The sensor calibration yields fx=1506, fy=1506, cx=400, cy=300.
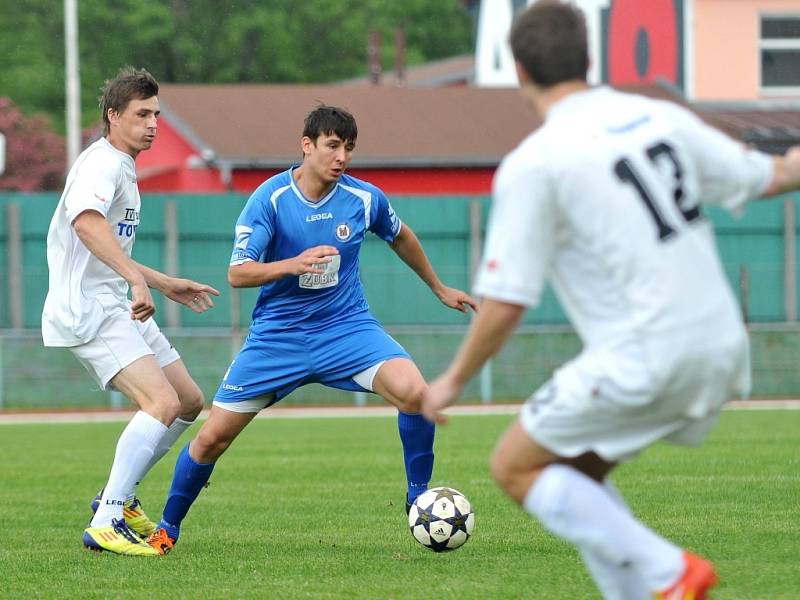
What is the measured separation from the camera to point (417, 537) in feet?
23.1

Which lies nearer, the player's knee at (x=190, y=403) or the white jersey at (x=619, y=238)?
the white jersey at (x=619, y=238)

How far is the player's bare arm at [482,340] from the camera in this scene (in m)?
4.33

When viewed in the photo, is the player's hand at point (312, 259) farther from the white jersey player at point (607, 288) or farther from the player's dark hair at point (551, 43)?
the player's dark hair at point (551, 43)

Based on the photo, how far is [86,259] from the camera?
7586mm

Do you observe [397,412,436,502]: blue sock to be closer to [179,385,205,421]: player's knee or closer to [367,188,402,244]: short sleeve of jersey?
[367,188,402,244]: short sleeve of jersey

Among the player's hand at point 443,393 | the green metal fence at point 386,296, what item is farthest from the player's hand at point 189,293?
the green metal fence at point 386,296

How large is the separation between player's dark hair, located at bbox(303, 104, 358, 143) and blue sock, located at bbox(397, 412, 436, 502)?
142 cm

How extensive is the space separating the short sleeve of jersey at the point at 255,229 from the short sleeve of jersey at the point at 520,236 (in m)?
2.81

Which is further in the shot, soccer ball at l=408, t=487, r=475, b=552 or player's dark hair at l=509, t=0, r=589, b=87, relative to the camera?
soccer ball at l=408, t=487, r=475, b=552

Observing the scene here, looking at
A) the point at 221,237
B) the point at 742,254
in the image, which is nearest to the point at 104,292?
the point at 221,237

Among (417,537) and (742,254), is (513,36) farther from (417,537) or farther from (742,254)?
(742,254)

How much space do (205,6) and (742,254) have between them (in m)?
30.3

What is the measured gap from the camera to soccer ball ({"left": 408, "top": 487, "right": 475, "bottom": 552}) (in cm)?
701

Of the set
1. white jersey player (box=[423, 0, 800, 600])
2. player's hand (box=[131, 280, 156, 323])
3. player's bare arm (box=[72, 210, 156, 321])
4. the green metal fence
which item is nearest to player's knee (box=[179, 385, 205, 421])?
player's bare arm (box=[72, 210, 156, 321])
